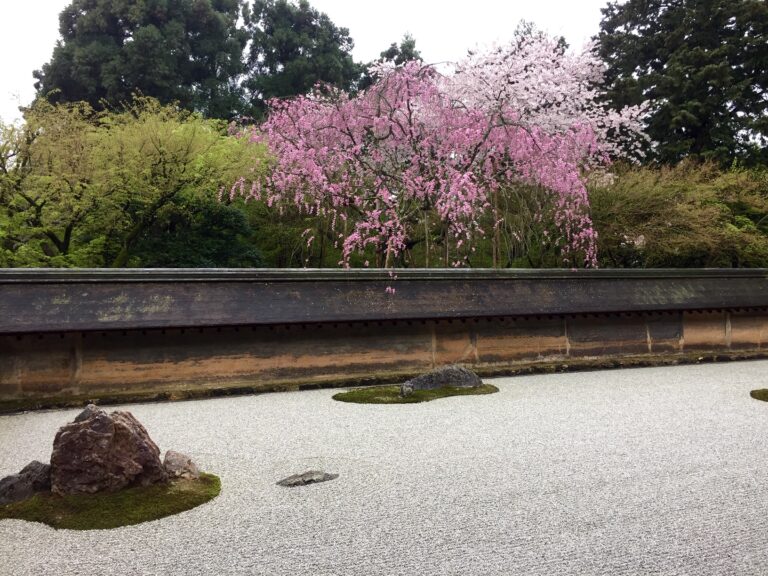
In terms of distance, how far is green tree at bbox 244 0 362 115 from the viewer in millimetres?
28156

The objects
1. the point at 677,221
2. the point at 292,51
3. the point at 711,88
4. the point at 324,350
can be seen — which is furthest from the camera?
the point at 292,51

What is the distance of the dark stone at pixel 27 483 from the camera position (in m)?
3.43

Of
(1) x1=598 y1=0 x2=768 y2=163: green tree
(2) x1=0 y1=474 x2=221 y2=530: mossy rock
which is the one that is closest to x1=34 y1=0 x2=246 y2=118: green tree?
(1) x1=598 y1=0 x2=768 y2=163: green tree

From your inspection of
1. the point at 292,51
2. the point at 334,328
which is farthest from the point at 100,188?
the point at 292,51

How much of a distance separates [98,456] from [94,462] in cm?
4

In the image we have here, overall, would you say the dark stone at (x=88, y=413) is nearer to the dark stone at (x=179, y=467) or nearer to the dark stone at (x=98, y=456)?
the dark stone at (x=98, y=456)

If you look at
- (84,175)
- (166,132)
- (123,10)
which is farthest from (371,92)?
(123,10)

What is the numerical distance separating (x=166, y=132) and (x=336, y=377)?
763 cm

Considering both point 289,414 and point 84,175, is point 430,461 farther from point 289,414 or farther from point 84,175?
point 84,175

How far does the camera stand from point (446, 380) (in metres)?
7.23

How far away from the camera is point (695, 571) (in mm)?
2529

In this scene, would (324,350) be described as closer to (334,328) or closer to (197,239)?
(334,328)

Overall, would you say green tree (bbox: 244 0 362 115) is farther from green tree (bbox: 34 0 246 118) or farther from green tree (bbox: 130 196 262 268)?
green tree (bbox: 130 196 262 268)

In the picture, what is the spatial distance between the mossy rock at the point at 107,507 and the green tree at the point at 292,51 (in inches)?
1034
